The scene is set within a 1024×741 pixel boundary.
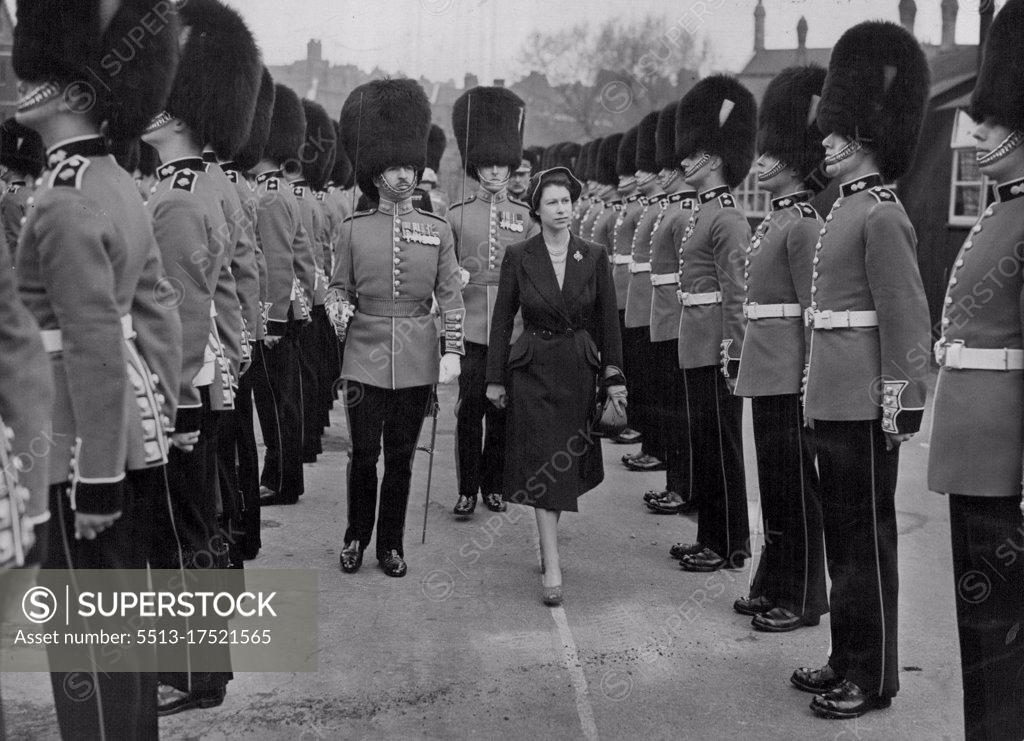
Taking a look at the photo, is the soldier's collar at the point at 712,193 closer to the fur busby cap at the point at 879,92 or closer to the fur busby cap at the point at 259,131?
the fur busby cap at the point at 879,92

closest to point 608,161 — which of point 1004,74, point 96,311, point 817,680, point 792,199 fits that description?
point 792,199

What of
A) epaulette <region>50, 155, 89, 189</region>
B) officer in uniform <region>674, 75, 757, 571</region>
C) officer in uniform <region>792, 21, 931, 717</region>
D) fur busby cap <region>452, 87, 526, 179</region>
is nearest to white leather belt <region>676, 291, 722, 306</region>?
officer in uniform <region>674, 75, 757, 571</region>

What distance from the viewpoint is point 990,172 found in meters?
3.37

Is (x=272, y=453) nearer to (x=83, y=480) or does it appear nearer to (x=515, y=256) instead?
(x=515, y=256)

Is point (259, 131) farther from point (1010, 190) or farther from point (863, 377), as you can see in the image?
point (1010, 190)

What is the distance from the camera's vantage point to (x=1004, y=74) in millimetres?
3311

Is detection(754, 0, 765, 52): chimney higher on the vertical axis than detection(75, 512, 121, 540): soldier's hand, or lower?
higher

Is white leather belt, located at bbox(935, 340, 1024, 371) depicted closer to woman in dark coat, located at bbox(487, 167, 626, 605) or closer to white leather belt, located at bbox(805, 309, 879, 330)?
white leather belt, located at bbox(805, 309, 879, 330)

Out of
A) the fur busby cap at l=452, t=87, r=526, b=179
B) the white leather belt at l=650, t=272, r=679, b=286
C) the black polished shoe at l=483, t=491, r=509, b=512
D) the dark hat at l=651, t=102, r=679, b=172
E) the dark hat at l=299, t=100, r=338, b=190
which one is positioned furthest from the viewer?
the dark hat at l=299, t=100, r=338, b=190

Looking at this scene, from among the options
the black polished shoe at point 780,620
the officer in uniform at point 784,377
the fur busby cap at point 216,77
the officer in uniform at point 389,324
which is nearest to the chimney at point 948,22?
the officer in uniform at point 784,377

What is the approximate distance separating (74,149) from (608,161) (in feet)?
33.8

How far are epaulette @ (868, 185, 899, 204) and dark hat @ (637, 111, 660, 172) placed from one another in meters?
5.40

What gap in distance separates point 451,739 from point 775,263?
2.29 metres

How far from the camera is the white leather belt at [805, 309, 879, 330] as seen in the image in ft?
12.9
